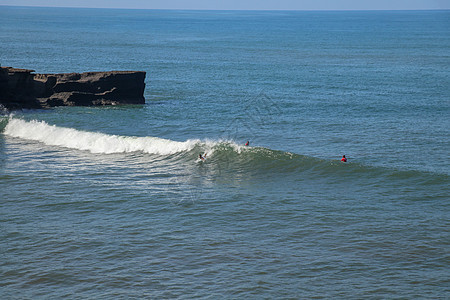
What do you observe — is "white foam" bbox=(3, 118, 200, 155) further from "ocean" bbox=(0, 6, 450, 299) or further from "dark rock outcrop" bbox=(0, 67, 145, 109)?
"dark rock outcrop" bbox=(0, 67, 145, 109)

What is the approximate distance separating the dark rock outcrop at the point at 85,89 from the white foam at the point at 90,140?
7.19 m

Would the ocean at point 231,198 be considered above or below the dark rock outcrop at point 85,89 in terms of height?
below

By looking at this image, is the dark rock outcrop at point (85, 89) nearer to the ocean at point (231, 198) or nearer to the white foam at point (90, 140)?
the ocean at point (231, 198)

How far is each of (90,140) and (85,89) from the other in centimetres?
1368

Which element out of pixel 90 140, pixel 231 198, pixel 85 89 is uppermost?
pixel 85 89

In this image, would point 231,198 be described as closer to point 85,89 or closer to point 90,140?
point 90,140

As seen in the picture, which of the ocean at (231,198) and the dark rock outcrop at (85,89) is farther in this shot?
the dark rock outcrop at (85,89)

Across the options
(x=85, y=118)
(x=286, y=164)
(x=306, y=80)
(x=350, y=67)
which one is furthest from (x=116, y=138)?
(x=350, y=67)

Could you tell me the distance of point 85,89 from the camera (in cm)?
4688

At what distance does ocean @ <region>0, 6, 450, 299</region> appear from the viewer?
54.1 ft

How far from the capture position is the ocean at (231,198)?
16500mm

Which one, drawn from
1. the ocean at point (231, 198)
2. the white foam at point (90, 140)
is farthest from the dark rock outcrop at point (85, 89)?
the white foam at point (90, 140)

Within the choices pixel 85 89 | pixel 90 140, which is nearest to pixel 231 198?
pixel 90 140

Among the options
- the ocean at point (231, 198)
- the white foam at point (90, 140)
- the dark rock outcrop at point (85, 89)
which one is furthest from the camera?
the dark rock outcrop at point (85, 89)
